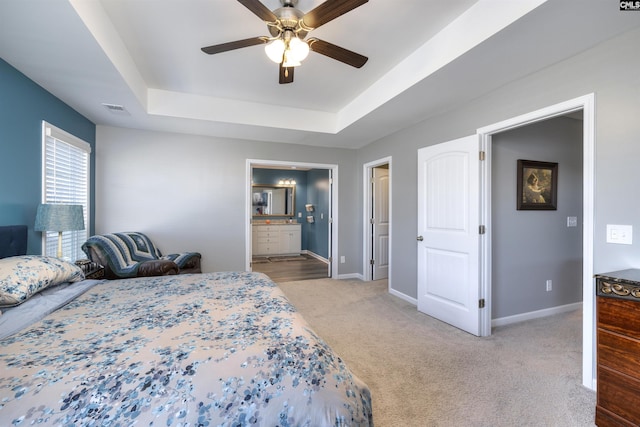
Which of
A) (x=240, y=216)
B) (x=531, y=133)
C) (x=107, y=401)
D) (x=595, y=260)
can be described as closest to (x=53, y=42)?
(x=107, y=401)

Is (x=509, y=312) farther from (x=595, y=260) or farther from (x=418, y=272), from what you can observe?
(x=595, y=260)

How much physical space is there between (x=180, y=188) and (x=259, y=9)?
3157 mm

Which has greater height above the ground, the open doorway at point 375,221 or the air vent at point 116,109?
the air vent at point 116,109

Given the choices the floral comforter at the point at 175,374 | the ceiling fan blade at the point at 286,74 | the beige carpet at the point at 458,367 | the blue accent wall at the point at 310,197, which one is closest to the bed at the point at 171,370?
the floral comforter at the point at 175,374

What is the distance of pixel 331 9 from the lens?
61.1 inches

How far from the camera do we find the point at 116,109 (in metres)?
3.14

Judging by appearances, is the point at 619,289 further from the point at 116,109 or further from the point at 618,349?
the point at 116,109

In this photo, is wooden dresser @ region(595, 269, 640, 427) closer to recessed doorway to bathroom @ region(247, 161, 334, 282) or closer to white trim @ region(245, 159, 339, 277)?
white trim @ region(245, 159, 339, 277)

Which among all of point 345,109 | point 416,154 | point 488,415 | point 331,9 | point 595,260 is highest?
point 345,109

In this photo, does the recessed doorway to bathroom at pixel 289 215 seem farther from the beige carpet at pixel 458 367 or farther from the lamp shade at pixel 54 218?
the lamp shade at pixel 54 218

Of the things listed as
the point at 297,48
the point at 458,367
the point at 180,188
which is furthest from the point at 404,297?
the point at 180,188

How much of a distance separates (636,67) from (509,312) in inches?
94.4

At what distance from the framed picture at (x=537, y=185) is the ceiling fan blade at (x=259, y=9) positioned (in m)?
2.93

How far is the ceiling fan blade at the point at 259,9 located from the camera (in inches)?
58.0
